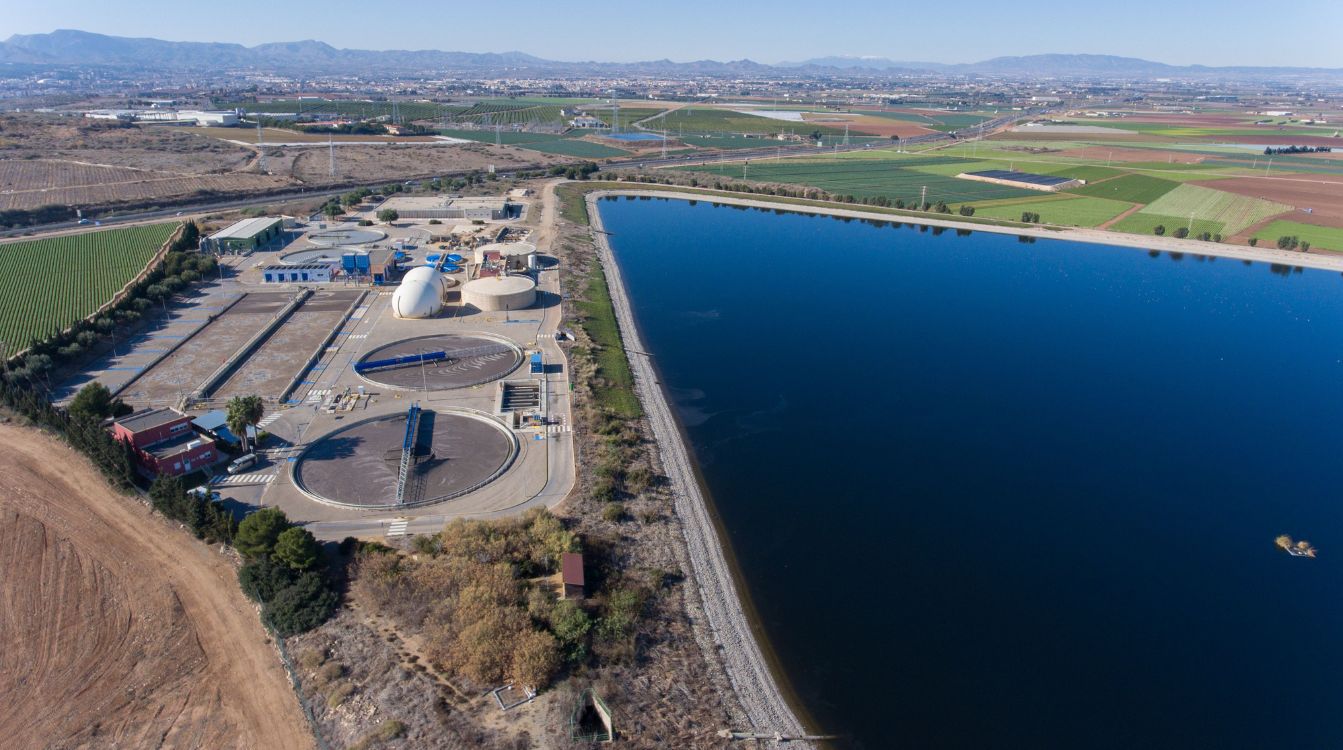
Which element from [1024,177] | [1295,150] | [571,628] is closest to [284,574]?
[571,628]

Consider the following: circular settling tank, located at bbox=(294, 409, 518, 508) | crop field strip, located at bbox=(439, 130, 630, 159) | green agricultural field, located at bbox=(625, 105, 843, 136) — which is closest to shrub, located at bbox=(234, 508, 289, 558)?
circular settling tank, located at bbox=(294, 409, 518, 508)

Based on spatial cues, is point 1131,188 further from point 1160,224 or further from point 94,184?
point 94,184

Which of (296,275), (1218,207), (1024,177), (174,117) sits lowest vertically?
(296,275)

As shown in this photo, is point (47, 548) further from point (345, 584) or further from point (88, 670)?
point (345, 584)

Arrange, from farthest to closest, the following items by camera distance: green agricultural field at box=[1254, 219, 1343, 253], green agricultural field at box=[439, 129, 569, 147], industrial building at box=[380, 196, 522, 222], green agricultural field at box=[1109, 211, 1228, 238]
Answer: green agricultural field at box=[439, 129, 569, 147] → green agricultural field at box=[1109, 211, 1228, 238] → industrial building at box=[380, 196, 522, 222] → green agricultural field at box=[1254, 219, 1343, 253]

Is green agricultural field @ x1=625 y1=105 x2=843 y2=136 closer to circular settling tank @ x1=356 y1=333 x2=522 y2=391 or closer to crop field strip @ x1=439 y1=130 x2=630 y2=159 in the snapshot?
crop field strip @ x1=439 y1=130 x2=630 y2=159

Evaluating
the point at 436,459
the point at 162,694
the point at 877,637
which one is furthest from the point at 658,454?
the point at 162,694

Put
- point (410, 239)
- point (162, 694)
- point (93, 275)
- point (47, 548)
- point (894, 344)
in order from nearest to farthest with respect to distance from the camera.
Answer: point (162, 694) → point (47, 548) → point (894, 344) → point (93, 275) → point (410, 239)
